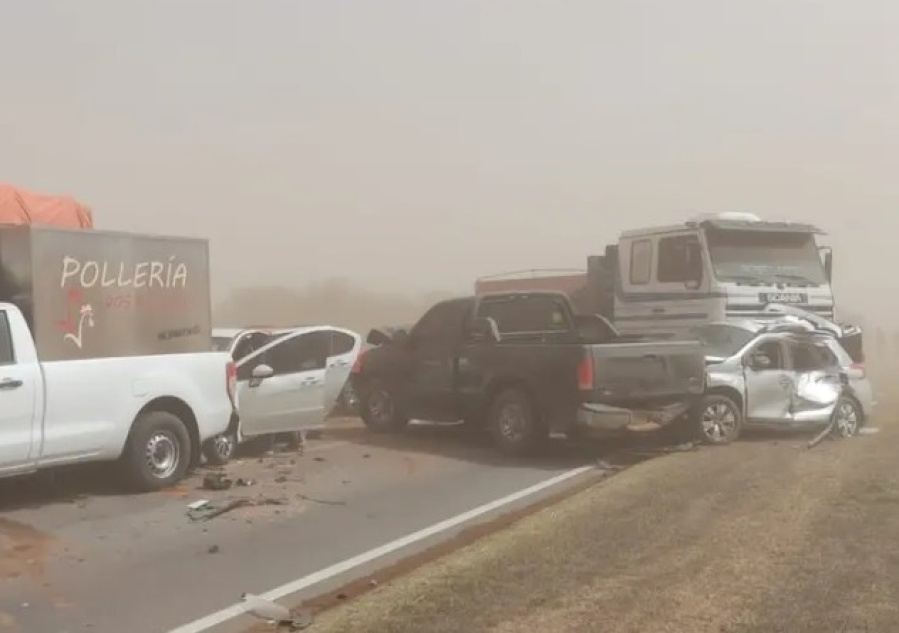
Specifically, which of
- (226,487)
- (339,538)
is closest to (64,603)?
(339,538)

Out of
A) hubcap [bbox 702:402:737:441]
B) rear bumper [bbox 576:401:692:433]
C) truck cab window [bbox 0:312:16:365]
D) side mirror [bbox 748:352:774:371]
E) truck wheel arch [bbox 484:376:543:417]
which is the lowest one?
hubcap [bbox 702:402:737:441]

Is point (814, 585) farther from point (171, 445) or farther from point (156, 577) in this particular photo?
point (171, 445)

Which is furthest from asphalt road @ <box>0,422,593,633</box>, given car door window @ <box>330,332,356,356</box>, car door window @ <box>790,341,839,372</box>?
car door window @ <box>790,341,839,372</box>

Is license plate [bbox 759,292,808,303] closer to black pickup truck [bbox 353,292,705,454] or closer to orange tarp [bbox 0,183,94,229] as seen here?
black pickup truck [bbox 353,292,705,454]

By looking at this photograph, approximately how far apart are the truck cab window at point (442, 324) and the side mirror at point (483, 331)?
0.70ft

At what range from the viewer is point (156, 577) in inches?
287

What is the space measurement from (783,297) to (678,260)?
176cm

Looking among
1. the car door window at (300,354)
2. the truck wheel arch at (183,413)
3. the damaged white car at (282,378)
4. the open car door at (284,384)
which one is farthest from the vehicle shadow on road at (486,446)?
the truck wheel arch at (183,413)

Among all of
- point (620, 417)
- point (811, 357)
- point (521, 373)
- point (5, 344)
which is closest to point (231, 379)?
point (5, 344)

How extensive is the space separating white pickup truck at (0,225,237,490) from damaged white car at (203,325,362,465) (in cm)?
78

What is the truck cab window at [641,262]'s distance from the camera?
1803 centimetres

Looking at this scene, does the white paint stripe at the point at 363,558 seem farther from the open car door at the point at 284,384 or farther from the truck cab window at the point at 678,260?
the truck cab window at the point at 678,260

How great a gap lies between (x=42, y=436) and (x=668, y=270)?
1110cm

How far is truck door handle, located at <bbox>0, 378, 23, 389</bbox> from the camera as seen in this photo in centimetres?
906
